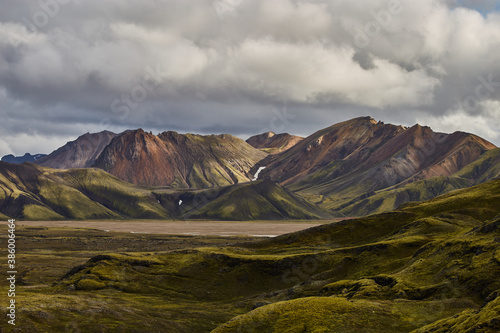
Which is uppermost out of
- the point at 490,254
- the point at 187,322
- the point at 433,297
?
the point at 490,254

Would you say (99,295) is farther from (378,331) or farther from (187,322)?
(378,331)

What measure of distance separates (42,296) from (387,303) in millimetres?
89481

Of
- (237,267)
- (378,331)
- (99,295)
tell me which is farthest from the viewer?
(237,267)

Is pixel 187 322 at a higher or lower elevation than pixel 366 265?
lower

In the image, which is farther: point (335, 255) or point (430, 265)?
point (335, 255)

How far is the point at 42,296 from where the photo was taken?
12444 centimetres

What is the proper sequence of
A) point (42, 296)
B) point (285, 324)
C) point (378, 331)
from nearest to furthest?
point (378, 331), point (285, 324), point (42, 296)

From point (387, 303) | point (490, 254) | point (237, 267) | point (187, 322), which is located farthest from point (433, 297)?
point (237, 267)

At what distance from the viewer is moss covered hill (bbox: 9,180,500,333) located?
86250 mm

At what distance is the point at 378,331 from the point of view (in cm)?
7944

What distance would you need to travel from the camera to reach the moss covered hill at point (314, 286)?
86250 mm

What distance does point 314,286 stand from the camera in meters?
132

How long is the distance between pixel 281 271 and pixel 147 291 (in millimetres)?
44884

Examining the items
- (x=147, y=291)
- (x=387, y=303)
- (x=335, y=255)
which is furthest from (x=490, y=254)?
(x=147, y=291)
